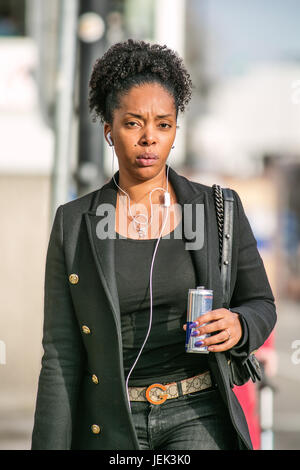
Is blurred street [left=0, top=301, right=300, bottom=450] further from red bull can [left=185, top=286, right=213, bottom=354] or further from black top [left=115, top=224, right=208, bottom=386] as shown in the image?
red bull can [left=185, top=286, right=213, bottom=354]

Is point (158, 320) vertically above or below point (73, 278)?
below

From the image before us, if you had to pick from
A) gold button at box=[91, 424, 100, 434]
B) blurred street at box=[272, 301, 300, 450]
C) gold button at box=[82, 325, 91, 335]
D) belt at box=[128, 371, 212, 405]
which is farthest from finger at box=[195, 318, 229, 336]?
blurred street at box=[272, 301, 300, 450]

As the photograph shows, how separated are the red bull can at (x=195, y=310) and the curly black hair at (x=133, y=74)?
2.11 ft

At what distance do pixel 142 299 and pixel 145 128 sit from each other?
1.73ft

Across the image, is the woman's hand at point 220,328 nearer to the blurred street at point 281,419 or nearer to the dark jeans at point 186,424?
the dark jeans at point 186,424

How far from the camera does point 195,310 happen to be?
2492 millimetres

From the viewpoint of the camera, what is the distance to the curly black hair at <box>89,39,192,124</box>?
276 cm

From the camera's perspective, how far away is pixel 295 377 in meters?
11.2

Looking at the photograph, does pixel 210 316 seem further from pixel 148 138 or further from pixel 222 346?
pixel 148 138

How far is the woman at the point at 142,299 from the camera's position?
2.59 meters

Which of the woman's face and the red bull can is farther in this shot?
the woman's face

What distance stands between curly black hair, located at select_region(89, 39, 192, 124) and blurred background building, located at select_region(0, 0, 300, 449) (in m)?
0.29

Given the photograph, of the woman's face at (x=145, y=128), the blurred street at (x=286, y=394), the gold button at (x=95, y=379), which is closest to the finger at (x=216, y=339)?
the gold button at (x=95, y=379)

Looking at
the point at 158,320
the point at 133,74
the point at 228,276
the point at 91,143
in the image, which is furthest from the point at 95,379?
the point at 91,143
